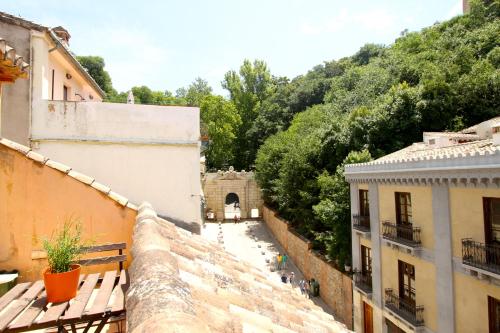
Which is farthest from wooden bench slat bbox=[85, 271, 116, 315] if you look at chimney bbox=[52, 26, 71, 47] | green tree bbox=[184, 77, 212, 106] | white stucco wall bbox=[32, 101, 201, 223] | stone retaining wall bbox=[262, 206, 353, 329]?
green tree bbox=[184, 77, 212, 106]

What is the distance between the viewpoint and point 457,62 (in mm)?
25688

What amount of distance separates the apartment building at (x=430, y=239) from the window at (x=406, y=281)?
0.11 feet

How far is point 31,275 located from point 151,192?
309cm

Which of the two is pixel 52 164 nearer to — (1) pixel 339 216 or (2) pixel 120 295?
(2) pixel 120 295

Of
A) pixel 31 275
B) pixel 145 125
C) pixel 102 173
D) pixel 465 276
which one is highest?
pixel 145 125

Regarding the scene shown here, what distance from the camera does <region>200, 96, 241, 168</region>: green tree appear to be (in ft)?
168

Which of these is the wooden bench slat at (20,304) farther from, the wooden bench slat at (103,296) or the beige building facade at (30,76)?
the beige building facade at (30,76)

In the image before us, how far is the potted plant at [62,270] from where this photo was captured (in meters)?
2.94

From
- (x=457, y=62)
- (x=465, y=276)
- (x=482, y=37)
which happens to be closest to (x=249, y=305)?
(x=465, y=276)

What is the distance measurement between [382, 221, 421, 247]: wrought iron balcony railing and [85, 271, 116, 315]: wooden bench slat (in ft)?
35.7

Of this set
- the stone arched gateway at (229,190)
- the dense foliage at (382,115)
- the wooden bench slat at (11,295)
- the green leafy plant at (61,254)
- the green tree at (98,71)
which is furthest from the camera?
the green tree at (98,71)

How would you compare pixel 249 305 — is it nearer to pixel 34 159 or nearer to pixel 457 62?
pixel 34 159

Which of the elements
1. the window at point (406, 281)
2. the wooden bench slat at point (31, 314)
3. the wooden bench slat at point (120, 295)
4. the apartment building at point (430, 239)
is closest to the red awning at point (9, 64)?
the wooden bench slat at point (31, 314)

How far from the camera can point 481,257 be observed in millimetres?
9125
